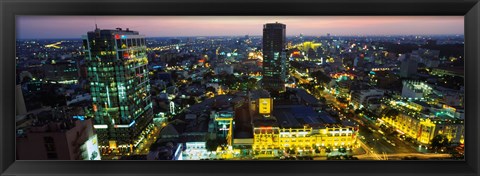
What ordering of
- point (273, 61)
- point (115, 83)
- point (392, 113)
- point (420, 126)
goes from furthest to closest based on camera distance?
point (273, 61), point (392, 113), point (115, 83), point (420, 126)

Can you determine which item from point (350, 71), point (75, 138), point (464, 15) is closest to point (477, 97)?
point (464, 15)

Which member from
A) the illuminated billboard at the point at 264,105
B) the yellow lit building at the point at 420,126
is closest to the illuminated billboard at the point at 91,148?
the illuminated billboard at the point at 264,105

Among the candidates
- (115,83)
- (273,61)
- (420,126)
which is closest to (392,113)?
(420,126)

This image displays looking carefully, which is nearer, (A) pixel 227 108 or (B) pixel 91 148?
(B) pixel 91 148

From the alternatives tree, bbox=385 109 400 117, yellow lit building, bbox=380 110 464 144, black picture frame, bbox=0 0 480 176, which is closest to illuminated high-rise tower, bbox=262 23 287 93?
tree, bbox=385 109 400 117

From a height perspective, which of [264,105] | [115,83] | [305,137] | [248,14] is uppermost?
[248,14]

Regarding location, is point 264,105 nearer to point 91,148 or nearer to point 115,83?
point 115,83
